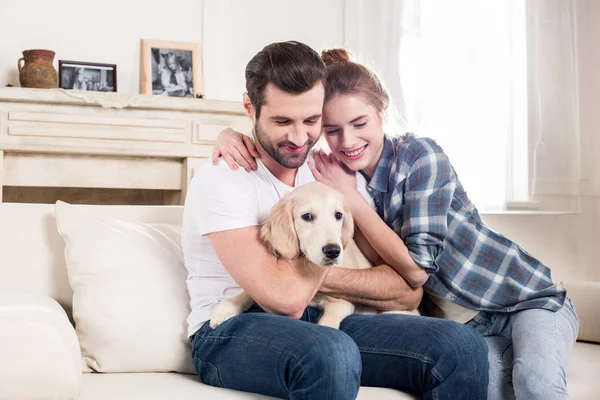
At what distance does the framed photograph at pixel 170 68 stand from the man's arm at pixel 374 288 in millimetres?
2872

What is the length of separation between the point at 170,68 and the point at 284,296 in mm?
3248

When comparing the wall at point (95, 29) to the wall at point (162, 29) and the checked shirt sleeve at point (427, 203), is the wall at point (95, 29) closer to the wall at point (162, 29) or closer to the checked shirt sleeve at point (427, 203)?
the wall at point (162, 29)

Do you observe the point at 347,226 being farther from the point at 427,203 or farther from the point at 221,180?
the point at 221,180

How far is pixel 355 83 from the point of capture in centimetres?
191

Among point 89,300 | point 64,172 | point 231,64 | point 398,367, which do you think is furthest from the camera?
point 231,64

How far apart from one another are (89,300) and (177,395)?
0.39 m

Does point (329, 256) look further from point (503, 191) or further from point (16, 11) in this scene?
point (16, 11)

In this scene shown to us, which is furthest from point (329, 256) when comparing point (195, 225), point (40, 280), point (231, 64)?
point (231, 64)

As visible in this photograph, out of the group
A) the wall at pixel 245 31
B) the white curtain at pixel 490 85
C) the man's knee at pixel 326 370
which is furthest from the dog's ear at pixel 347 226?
the wall at pixel 245 31

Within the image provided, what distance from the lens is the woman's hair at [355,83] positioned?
1898mm

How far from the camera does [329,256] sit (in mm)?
1609

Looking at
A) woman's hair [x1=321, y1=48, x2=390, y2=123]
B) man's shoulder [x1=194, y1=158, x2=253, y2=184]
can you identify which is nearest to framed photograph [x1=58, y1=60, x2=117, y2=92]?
woman's hair [x1=321, y1=48, x2=390, y2=123]

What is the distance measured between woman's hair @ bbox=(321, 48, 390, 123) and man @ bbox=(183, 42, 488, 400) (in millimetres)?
144

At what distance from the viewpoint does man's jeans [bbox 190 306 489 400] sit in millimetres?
1467
